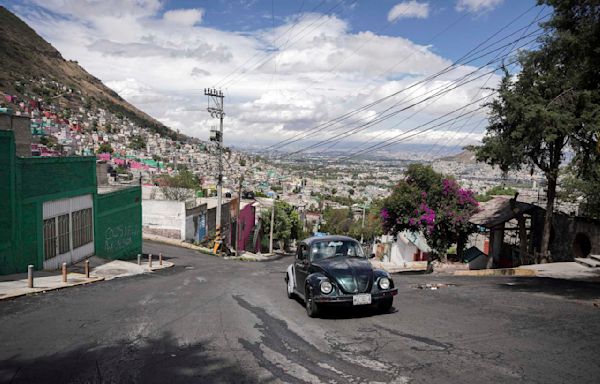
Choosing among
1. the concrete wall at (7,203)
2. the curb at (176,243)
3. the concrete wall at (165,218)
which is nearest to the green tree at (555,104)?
the concrete wall at (7,203)

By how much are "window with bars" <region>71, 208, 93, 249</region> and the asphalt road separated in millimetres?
10048

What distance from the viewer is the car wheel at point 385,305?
8945mm

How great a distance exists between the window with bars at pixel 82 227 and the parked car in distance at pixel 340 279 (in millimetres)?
13524

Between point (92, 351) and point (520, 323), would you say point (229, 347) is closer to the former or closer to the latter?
point (92, 351)

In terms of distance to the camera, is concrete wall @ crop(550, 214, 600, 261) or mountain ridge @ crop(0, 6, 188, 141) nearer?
concrete wall @ crop(550, 214, 600, 261)

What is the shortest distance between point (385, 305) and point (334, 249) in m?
2.12

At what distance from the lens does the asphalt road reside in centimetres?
558

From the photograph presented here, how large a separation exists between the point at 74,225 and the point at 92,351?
15.3 metres

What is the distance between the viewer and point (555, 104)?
1504 centimetres

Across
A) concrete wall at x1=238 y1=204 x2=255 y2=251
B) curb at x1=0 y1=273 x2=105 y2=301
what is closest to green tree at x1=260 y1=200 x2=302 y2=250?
concrete wall at x1=238 y1=204 x2=255 y2=251

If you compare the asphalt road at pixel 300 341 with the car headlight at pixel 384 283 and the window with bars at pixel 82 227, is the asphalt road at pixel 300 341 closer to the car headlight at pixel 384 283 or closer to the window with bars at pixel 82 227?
the car headlight at pixel 384 283

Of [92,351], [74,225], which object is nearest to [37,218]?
[74,225]

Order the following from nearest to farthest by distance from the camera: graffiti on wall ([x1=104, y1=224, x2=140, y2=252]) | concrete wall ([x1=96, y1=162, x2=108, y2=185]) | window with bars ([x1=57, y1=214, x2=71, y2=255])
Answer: window with bars ([x1=57, y1=214, x2=71, y2=255]) < graffiti on wall ([x1=104, y1=224, x2=140, y2=252]) < concrete wall ([x1=96, y1=162, x2=108, y2=185])

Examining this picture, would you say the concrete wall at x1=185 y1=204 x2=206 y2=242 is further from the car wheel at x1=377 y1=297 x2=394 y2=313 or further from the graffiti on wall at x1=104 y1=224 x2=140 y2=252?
the car wheel at x1=377 y1=297 x2=394 y2=313
